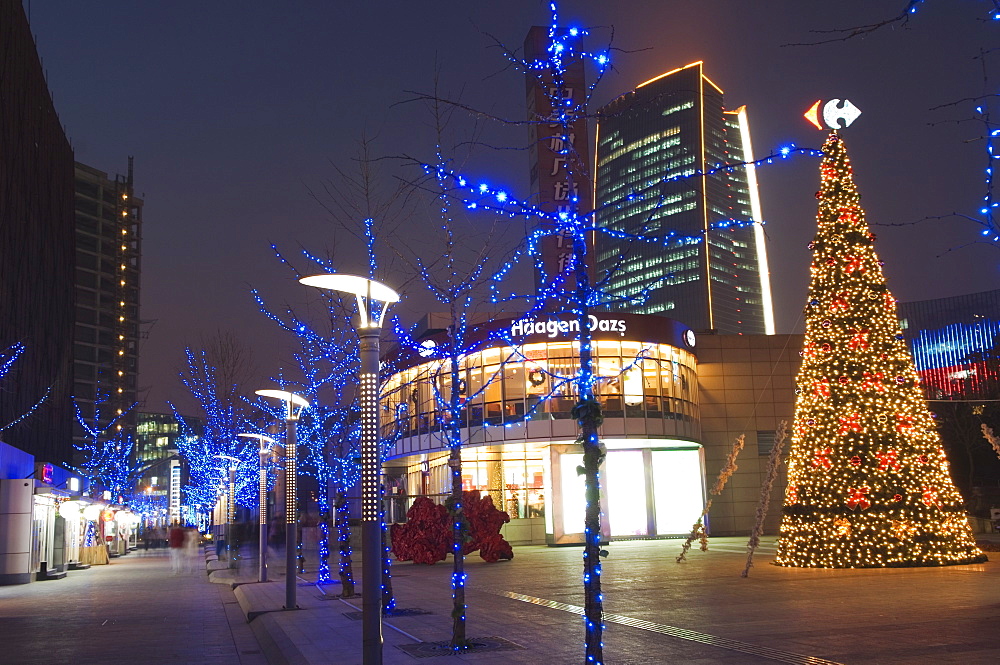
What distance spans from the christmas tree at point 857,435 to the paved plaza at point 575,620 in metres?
0.73

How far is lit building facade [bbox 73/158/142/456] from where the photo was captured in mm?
97188

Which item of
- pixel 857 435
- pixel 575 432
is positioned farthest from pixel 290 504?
pixel 575 432

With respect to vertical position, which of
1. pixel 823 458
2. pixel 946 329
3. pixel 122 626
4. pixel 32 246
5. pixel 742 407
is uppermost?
pixel 946 329

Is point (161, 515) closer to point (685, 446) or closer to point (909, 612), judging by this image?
point (685, 446)

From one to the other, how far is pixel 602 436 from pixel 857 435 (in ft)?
64.8

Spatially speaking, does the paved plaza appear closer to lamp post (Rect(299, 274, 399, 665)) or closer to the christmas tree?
the christmas tree

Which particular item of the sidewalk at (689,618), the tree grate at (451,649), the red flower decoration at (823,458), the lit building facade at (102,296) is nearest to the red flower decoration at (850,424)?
the red flower decoration at (823,458)

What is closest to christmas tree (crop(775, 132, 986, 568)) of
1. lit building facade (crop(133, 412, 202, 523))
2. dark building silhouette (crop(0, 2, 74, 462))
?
dark building silhouette (crop(0, 2, 74, 462))

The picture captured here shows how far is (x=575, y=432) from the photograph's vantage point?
39188mm

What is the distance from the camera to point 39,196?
1859 inches

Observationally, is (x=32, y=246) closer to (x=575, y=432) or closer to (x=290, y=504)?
(x=575, y=432)

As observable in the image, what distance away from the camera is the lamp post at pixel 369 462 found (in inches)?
355

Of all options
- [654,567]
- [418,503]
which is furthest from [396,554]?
[654,567]

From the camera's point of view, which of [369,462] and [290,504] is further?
[290,504]
